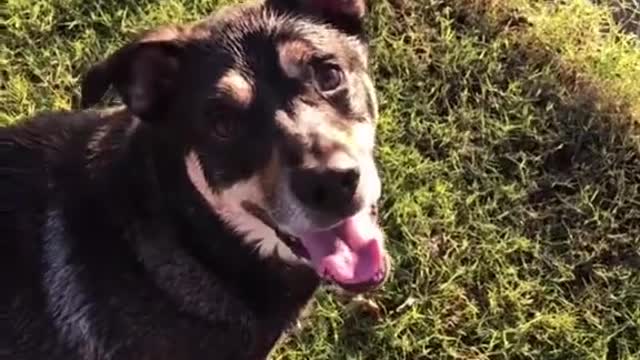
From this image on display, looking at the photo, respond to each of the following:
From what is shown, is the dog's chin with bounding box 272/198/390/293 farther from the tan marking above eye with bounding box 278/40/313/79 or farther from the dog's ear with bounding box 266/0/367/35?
the dog's ear with bounding box 266/0/367/35

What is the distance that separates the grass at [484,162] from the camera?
166 inches

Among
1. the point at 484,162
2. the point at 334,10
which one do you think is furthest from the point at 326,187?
the point at 484,162

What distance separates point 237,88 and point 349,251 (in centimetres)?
51

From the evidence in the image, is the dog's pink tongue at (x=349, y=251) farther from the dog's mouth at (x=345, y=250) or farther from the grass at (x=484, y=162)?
the grass at (x=484, y=162)

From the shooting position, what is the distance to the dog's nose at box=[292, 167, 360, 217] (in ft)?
9.70

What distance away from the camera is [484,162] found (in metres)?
4.51

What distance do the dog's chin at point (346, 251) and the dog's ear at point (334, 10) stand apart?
20.1 inches

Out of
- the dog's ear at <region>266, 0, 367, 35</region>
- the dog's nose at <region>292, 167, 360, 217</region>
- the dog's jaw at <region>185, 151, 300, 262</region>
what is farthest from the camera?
the dog's ear at <region>266, 0, 367, 35</region>

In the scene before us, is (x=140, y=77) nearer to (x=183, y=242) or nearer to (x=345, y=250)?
(x=183, y=242)

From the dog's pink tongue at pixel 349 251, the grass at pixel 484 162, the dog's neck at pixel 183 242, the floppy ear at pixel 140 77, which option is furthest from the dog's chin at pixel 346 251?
the grass at pixel 484 162

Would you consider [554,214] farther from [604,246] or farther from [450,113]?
[450,113]

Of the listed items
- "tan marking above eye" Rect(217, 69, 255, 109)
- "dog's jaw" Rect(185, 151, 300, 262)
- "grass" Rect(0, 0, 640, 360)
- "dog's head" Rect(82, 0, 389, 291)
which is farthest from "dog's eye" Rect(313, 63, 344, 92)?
"grass" Rect(0, 0, 640, 360)

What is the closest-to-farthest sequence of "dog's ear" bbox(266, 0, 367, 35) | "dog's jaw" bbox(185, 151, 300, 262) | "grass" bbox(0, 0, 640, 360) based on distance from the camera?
"dog's jaw" bbox(185, 151, 300, 262) < "dog's ear" bbox(266, 0, 367, 35) < "grass" bbox(0, 0, 640, 360)

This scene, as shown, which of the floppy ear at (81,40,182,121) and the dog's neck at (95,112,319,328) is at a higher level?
the floppy ear at (81,40,182,121)
